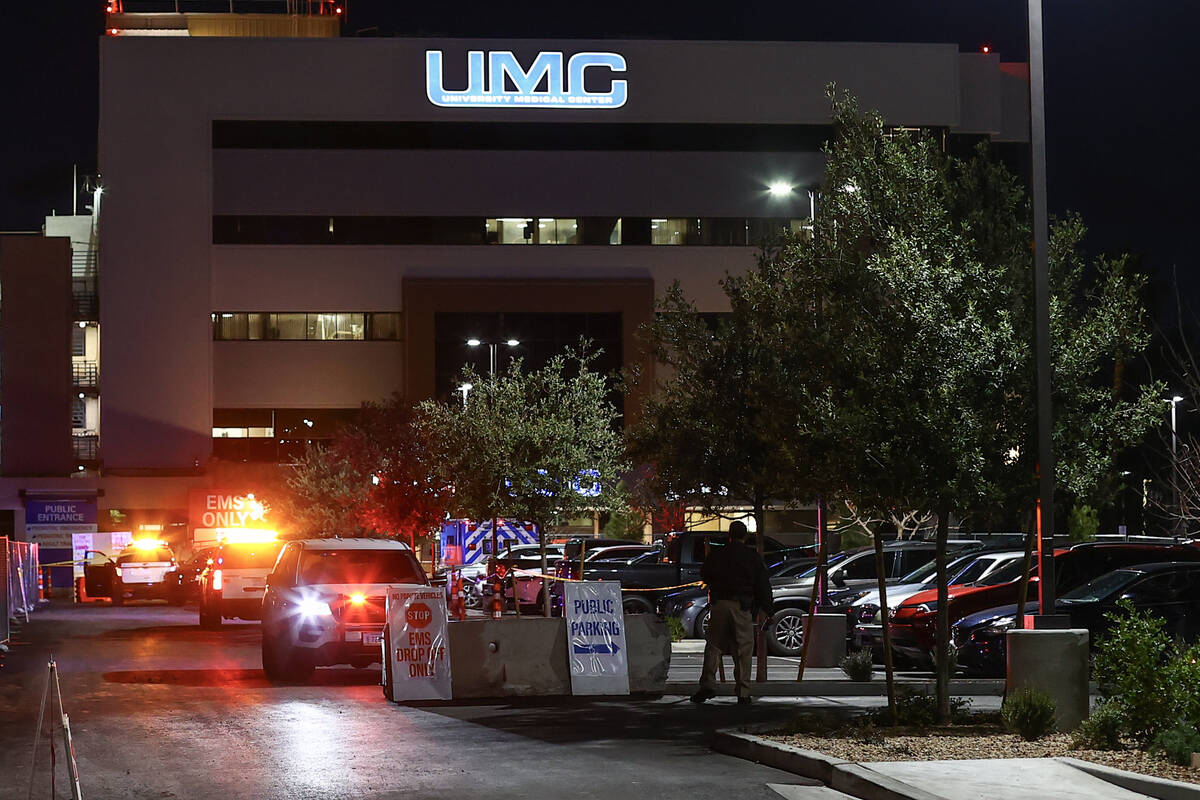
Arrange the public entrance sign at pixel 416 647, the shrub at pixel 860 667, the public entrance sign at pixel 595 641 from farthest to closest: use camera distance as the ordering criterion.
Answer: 1. the shrub at pixel 860 667
2. the public entrance sign at pixel 595 641
3. the public entrance sign at pixel 416 647

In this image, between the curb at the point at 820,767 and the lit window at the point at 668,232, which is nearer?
the curb at the point at 820,767

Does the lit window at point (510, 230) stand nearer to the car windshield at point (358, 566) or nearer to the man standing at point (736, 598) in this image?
the car windshield at point (358, 566)

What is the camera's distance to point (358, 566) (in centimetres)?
2022

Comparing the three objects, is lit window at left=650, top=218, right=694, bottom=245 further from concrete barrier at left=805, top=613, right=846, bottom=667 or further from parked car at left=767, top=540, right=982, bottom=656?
concrete barrier at left=805, top=613, right=846, bottom=667

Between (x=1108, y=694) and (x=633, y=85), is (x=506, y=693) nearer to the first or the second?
(x=1108, y=694)

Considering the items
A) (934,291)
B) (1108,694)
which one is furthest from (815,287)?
(1108,694)

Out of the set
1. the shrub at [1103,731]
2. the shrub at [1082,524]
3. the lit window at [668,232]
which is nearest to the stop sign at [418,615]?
the shrub at [1103,731]

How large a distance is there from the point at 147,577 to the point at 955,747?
34.3 m

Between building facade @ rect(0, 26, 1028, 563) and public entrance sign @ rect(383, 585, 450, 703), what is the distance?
148 ft

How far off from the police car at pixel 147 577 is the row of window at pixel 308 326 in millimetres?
20431

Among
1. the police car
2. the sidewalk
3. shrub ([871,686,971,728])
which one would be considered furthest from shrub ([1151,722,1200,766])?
the police car

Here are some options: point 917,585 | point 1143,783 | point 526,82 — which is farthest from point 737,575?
point 526,82

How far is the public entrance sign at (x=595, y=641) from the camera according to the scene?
17531mm

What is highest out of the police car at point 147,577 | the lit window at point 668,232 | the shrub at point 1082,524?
the lit window at point 668,232
